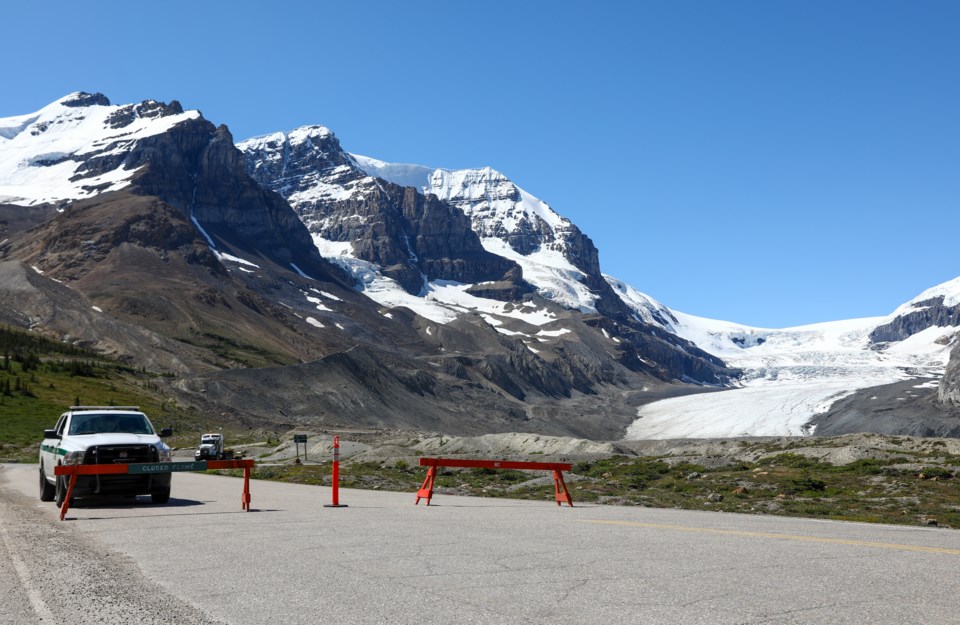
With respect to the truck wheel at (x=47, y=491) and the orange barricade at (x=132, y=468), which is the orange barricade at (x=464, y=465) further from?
the truck wheel at (x=47, y=491)

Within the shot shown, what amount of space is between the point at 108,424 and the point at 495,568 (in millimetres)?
15574

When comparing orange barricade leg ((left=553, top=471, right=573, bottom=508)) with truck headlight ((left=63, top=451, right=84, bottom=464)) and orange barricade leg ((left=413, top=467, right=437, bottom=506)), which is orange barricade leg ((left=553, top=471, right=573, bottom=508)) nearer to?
orange barricade leg ((left=413, top=467, right=437, bottom=506))

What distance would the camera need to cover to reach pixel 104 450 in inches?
839

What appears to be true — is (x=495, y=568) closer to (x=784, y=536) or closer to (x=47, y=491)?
(x=784, y=536)

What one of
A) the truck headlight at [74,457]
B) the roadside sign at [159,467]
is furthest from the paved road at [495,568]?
the truck headlight at [74,457]

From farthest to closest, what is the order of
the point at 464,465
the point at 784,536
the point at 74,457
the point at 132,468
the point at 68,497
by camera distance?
the point at 464,465, the point at 74,457, the point at 132,468, the point at 68,497, the point at 784,536

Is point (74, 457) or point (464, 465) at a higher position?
point (74, 457)

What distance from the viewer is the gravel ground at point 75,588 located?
28.0ft

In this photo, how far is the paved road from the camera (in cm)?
852

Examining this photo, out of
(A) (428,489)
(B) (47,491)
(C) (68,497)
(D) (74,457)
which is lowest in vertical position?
(A) (428,489)

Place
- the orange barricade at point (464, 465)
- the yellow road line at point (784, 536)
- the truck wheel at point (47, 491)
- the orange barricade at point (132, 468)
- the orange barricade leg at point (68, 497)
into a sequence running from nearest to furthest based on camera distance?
1. the yellow road line at point (784, 536)
2. the orange barricade leg at point (68, 497)
3. the orange barricade at point (132, 468)
4. the orange barricade at point (464, 465)
5. the truck wheel at point (47, 491)

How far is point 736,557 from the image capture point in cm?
1171

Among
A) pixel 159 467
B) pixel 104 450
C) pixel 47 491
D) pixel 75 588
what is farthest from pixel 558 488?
pixel 75 588

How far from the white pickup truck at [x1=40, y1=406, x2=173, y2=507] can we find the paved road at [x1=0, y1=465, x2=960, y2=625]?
2654 mm
